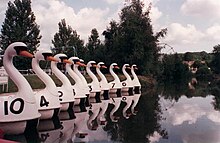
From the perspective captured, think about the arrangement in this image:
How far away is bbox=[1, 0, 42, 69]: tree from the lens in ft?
144

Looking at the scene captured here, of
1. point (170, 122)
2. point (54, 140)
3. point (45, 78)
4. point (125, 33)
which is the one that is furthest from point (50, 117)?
point (125, 33)

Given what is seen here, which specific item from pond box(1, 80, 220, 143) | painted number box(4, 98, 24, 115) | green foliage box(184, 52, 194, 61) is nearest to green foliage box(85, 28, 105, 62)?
green foliage box(184, 52, 194, 61)

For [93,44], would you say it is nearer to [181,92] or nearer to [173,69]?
[173,69]

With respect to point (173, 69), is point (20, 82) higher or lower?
lower

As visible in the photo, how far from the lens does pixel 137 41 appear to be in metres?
41.1

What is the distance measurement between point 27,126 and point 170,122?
515 cm

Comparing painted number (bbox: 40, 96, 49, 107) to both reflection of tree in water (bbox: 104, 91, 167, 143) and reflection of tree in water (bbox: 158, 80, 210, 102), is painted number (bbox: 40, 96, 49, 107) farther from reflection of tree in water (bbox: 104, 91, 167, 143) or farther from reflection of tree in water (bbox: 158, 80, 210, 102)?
reflection of tree in water (bbox: 158, 80, 210, 102)

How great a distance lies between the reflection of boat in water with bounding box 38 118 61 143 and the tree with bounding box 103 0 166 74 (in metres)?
29.5

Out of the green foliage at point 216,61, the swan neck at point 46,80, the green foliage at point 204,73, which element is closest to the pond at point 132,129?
the swan neck at point 46,80

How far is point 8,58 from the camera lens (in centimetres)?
1032

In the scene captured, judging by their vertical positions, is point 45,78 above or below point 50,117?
above

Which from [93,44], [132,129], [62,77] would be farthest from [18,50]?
[93,44]

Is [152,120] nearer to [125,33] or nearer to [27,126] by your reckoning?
[27,126]

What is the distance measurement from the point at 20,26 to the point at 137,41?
16337mm
